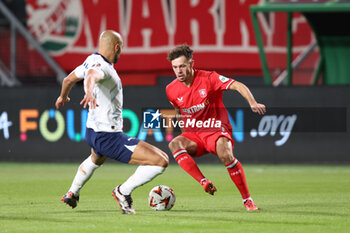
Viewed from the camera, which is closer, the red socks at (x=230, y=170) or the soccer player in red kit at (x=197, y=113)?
the red socks at (x=230, y=170)

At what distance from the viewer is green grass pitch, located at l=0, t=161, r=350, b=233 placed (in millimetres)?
7891

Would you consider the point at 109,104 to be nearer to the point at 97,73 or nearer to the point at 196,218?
the point at 97,73

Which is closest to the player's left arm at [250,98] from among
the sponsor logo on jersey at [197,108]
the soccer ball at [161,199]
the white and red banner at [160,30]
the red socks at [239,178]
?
the sponsor logo on jersey at [197,108]

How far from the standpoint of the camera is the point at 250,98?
9086 mm

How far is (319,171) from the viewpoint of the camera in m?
15.9

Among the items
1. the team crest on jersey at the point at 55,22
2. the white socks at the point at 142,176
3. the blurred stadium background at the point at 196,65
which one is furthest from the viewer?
the team crest on jersey at the point at 55,22

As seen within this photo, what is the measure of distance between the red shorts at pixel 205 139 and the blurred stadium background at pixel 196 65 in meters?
7.27

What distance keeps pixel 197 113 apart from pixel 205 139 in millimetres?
373

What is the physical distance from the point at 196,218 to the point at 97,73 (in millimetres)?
1804

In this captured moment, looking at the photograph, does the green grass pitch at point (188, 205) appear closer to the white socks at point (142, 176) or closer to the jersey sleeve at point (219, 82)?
the white socks at point (142, 176)

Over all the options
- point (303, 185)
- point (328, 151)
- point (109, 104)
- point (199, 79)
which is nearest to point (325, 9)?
point (328, 151)

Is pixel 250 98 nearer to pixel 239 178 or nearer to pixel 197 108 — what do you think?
pixel 239 178

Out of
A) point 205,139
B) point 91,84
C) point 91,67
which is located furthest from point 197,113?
point 91,84

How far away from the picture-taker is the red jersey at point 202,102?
9852 mm
